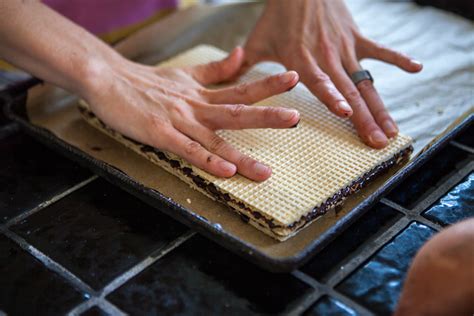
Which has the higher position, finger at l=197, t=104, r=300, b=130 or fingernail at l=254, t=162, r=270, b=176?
finger at l=197, t=104, r=300, b=130

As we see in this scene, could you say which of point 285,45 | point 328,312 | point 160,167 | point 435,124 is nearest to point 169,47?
point 285,45

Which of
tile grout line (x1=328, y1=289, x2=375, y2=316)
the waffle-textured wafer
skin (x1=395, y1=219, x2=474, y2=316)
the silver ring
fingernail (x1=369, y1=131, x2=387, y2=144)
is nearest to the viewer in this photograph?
skin (x1=395, y1=219, x2=474, y2=316)

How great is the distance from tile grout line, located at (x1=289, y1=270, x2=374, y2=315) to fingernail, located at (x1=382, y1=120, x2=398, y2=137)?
0.93 ft

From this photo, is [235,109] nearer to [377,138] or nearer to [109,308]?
[377,138]

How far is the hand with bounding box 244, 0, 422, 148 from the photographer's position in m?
0.91

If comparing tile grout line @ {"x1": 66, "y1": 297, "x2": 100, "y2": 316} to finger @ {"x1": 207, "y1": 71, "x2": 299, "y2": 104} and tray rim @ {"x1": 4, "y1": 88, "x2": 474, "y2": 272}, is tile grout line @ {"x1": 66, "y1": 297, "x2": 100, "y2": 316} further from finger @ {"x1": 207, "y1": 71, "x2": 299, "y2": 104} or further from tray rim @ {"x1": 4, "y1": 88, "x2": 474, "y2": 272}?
finger @ {"x1": 207, "y1": 71, "x2": 299, "y2": 104}

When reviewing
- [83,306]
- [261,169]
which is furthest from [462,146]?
[83,306]

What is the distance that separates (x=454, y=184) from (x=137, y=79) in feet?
1.57

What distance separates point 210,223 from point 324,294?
5.9 inches

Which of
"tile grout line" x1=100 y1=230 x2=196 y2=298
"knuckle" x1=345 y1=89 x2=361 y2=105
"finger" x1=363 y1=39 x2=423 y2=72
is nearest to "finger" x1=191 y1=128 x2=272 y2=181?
"tile grout line" x1=100 y1=230 x2=196 y2=298

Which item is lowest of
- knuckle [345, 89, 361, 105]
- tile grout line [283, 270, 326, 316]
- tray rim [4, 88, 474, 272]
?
tile grout line [283, 270, 326, 316]

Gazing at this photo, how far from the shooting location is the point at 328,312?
2.14 ft

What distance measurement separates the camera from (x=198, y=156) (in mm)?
814

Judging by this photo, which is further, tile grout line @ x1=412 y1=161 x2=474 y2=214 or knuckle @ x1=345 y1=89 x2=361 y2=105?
knuckle @ x1=345 y1=89 x2=361 y2=105
